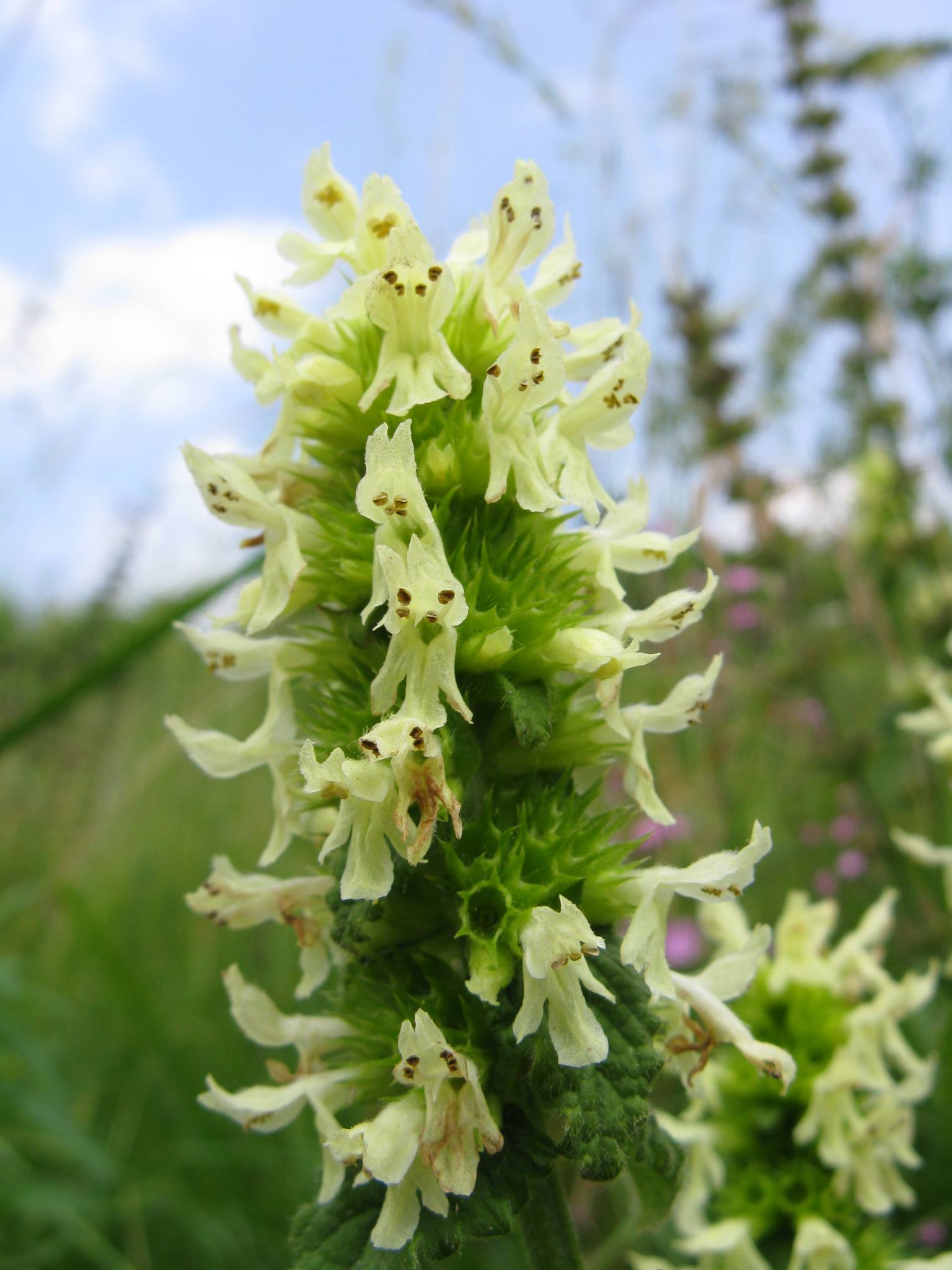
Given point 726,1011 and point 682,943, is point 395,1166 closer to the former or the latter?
point 726,1011

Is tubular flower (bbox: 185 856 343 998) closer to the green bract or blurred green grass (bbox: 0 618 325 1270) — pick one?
the green bract

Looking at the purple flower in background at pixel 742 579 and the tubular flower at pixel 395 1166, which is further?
the purple flower in background at pixel 742 579

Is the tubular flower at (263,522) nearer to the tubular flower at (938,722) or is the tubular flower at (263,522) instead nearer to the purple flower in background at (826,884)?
the tubular flower at (938,722)

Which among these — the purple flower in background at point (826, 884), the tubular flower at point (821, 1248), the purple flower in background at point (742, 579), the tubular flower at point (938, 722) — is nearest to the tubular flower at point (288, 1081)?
the tubular flower at point (821, 1248)

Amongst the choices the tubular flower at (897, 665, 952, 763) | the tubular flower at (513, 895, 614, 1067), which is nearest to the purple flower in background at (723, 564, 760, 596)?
the tubular flower at (897, 665, 952, 763)

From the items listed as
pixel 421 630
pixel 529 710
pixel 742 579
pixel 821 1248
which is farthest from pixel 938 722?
pixel 742 579

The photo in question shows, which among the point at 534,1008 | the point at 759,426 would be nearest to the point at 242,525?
the point at 534,1008
